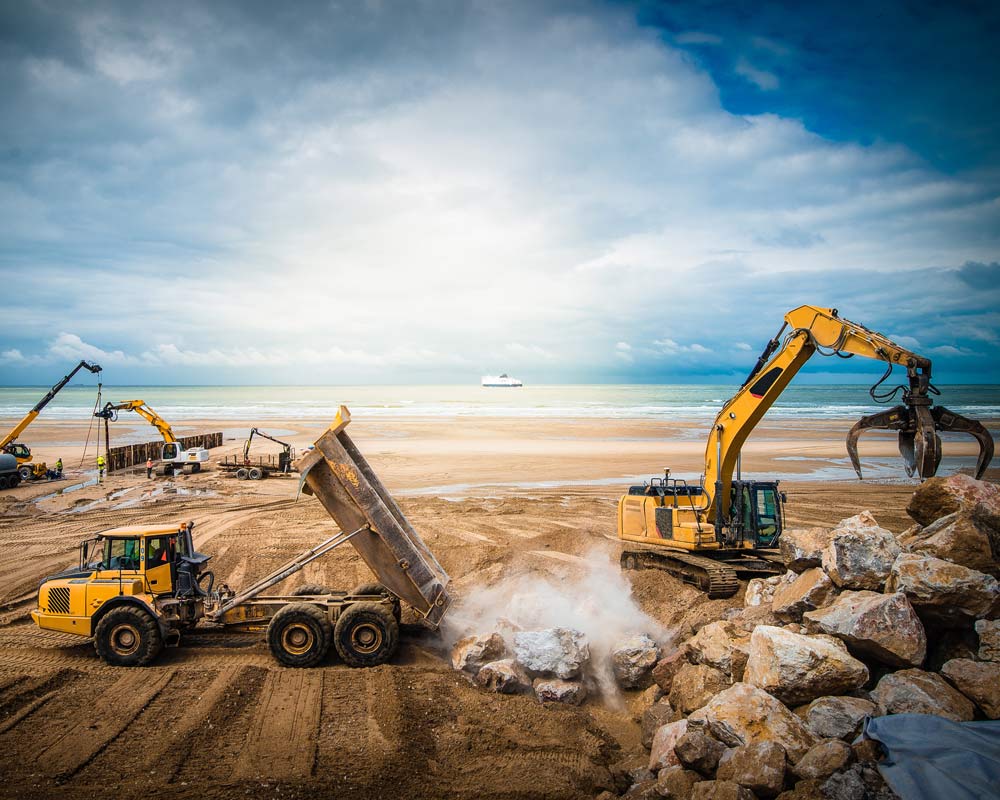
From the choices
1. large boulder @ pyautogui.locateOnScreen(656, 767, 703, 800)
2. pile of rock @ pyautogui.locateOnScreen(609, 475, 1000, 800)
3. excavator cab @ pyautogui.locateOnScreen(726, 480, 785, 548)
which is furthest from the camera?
excavator cab @ pyautogui.locateOnScreen(726, 480, 785, 548)

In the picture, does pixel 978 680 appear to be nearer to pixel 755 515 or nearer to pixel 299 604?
pixel 755 515

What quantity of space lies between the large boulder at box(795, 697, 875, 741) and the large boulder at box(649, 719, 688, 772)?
4.07ft

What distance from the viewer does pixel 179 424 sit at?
61.0 meters

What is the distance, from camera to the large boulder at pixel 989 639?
6137 mm

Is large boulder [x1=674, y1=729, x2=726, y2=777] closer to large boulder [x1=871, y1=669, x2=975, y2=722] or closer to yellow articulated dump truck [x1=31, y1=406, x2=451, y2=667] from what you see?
large boulder [x1=871, y1=669, x2=975, y2=722]

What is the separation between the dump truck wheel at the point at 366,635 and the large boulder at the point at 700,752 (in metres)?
4.68

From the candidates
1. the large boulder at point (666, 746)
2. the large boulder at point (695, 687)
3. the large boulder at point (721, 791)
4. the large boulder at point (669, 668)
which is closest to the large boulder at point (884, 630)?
the large boulder at point (695, 687)

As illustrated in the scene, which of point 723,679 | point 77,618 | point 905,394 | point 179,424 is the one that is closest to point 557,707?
point 723,679

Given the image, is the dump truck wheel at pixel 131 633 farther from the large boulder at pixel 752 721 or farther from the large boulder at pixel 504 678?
the large boulder at pixel 752 721

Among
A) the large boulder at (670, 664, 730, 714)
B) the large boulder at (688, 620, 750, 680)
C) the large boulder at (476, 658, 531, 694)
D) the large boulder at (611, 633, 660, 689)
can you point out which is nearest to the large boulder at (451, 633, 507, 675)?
the large boulder at (476, 658, 531, 694)

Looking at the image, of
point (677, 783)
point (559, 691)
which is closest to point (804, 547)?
point (559, 691)

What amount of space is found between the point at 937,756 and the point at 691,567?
7479 millimetres

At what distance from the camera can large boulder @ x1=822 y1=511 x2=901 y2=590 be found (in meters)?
7.43

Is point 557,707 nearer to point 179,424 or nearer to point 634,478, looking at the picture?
point 634,478
